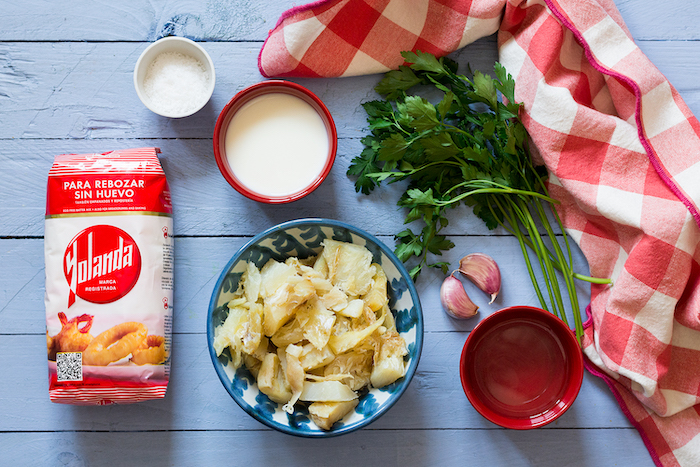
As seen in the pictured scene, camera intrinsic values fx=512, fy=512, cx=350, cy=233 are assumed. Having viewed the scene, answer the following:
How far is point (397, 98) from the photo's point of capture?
3.89 ft

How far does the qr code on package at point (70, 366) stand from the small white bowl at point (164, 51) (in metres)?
0.55

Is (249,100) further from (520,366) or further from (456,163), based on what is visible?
(520,366)

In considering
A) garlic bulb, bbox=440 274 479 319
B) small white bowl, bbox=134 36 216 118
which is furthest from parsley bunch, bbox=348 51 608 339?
small white bowl, bbox=134 36 216 118

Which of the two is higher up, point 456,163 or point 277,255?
point 456,163

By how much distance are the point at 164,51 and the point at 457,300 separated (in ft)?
2.81

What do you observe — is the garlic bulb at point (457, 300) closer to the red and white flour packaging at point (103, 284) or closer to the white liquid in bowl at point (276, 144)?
the white liquid in bowl at point (276, 144)

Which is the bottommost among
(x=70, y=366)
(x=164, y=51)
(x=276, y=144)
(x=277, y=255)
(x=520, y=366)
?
(x=70, y=366)

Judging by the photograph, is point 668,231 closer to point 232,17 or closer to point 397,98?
point 397,98

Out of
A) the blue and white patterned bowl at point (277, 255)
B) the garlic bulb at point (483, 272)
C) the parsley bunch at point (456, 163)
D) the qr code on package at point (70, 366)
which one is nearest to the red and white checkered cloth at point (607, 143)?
the parsley bunch at point (456, 163)

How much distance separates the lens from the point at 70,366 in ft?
3.53

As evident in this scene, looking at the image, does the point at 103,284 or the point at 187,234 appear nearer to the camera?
the point at 103,284

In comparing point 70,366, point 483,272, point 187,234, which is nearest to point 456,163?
point 483,272

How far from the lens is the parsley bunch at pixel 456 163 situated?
109cm

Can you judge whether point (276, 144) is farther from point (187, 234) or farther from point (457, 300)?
point (457, 300)
